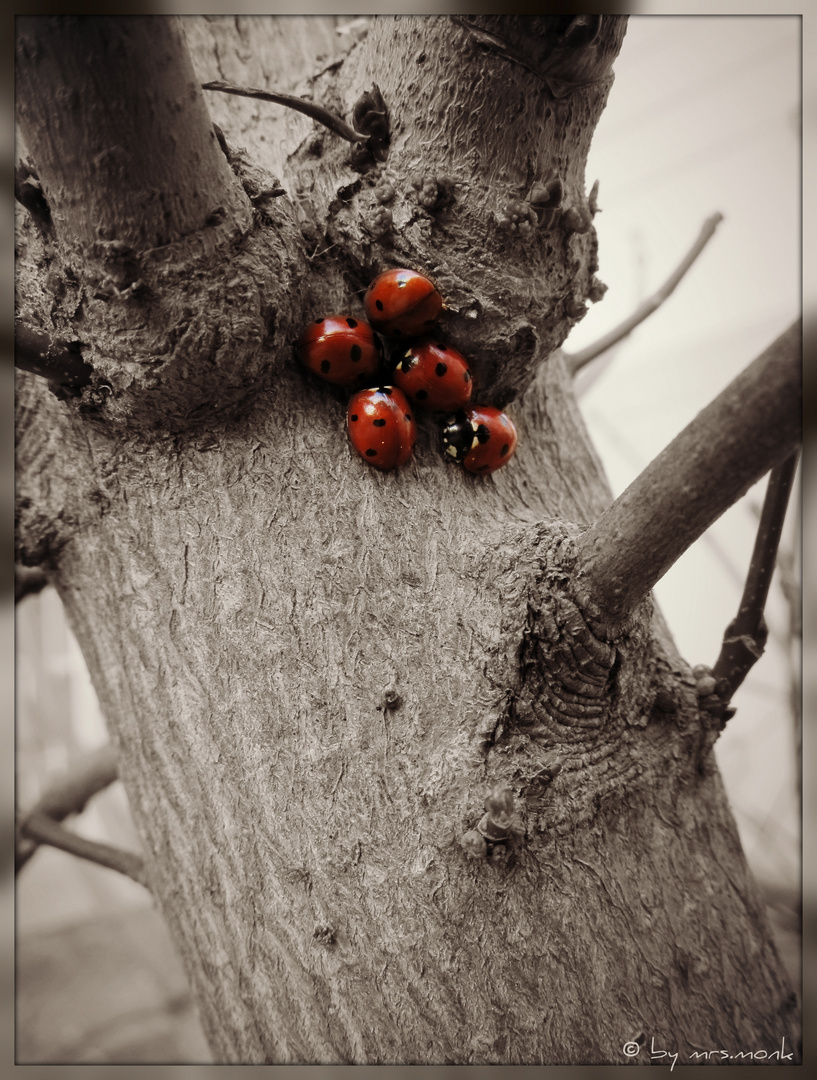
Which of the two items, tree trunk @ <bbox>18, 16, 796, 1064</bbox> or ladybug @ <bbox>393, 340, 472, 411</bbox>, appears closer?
tree trunk @ <bbox>18, 16, 796, 1064</bbox>

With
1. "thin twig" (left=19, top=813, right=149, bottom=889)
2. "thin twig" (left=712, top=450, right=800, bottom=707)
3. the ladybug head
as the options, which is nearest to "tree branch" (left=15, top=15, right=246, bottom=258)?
the ladybug head

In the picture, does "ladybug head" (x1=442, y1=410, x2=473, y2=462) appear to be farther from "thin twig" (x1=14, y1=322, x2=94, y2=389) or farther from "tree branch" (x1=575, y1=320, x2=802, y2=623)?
"thin twig" (x1=14, y1=322, x2=94, y2=389)

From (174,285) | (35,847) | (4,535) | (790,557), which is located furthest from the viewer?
(790,557)

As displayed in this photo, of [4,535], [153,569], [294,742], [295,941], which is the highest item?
[4,535]

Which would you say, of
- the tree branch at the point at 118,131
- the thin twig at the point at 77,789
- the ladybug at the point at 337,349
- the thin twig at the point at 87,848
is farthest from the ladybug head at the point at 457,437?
the thin twig at the point at 77,789

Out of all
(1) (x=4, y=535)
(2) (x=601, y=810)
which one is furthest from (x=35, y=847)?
(2) (x=601, y=810)

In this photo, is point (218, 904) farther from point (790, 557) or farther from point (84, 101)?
point (790, 557)

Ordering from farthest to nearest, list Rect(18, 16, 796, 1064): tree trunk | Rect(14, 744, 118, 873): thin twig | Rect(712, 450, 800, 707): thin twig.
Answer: Rect(14, 744, 118, 873): thin twig → Rect(712, 450, 800, 707): thin twig → Rect(18, 16, 796, 1064): tree trunk
